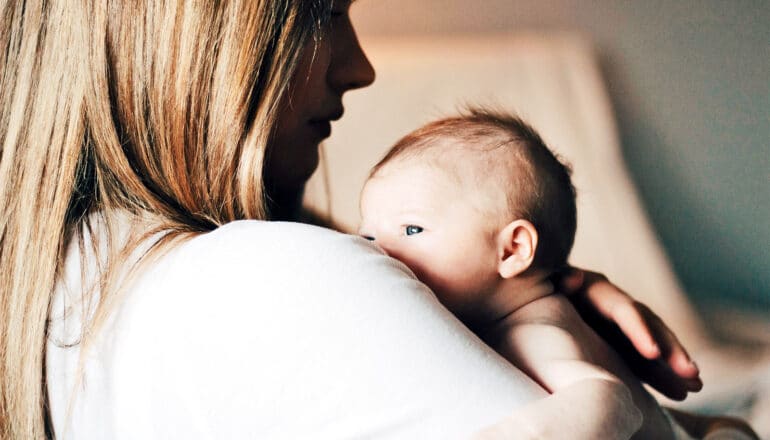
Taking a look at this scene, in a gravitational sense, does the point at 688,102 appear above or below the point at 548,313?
above

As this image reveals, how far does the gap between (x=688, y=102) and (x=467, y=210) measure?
1.37m

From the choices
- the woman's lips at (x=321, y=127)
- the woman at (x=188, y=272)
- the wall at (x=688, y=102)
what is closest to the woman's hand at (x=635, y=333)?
the woman at (x=188, y=272)

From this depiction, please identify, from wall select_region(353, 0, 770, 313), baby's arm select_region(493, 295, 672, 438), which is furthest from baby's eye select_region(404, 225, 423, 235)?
wall select_region(353, 0, 770, 313)

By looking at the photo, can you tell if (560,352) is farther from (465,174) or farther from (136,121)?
(136,121)

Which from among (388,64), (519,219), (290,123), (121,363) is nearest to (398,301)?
(121,363)

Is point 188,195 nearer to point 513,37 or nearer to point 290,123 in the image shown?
point 290,123

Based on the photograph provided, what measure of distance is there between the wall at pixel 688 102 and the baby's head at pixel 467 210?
3.63 feet

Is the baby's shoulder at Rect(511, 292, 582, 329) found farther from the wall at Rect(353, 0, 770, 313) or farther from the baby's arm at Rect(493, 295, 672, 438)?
the wall at Rect(353, 0, 770, 313)

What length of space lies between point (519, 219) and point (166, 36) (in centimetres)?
40

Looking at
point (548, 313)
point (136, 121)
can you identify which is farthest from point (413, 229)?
point (136, 121)

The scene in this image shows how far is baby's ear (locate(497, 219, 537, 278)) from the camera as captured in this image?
2.55ft

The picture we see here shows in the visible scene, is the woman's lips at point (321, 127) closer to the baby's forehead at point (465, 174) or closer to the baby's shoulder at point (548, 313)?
the baby's forehead at point (465, 174)

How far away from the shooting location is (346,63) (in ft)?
3.23

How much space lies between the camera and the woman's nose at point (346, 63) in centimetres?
97
